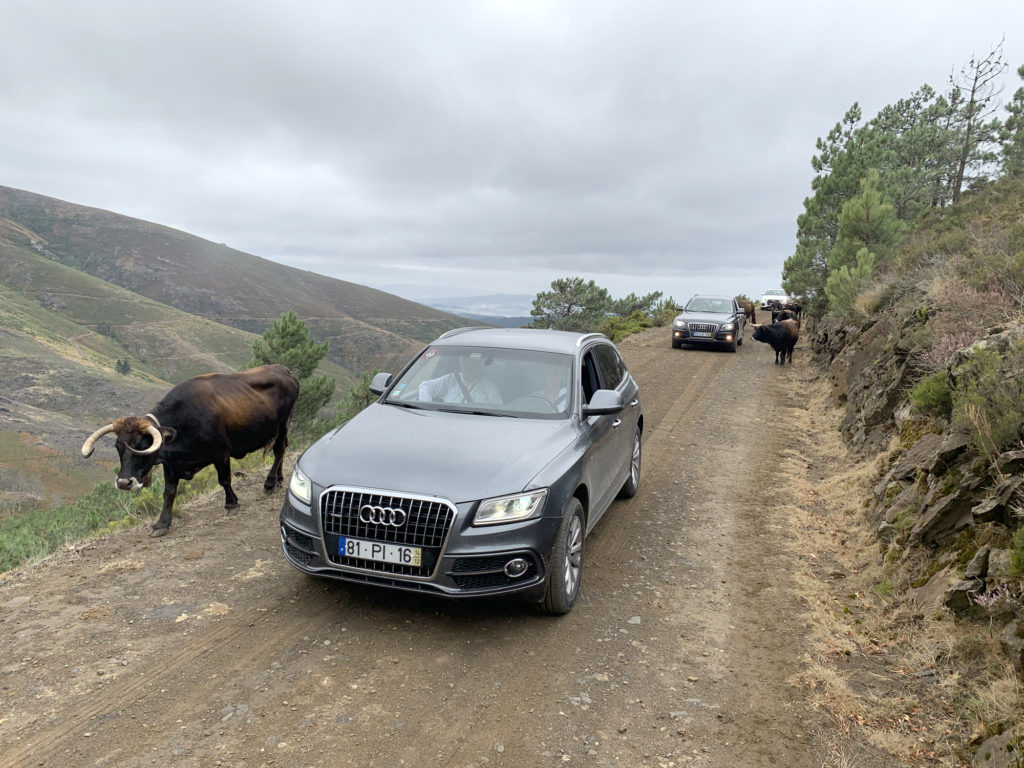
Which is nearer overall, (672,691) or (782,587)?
(672,691)

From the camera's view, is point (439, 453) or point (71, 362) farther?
point (71, 362)

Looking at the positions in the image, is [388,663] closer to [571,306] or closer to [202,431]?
[202,431]

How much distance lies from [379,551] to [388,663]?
0.68 m

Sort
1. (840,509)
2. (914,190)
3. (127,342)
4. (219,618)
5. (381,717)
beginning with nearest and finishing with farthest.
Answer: (381,717)
(219,618)
(840,509)
(914,190)
(127,342)

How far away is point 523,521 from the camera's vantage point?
4.10m

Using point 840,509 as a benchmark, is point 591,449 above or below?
above

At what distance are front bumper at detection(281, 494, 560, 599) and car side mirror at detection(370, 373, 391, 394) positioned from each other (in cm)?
181

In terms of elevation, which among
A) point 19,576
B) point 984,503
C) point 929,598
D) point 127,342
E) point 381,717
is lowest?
point 127,342

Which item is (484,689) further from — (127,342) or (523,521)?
(127,342)

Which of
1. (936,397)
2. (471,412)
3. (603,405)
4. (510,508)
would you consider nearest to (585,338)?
(603,405)

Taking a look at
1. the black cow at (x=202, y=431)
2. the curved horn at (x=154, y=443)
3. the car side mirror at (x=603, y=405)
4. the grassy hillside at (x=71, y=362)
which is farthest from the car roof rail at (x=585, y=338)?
the grassy hillside at (x=71, y=362)

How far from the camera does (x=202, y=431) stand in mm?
6539

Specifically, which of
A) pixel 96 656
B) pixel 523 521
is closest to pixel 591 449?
pixel 523 521

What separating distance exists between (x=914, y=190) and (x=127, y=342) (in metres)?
133
